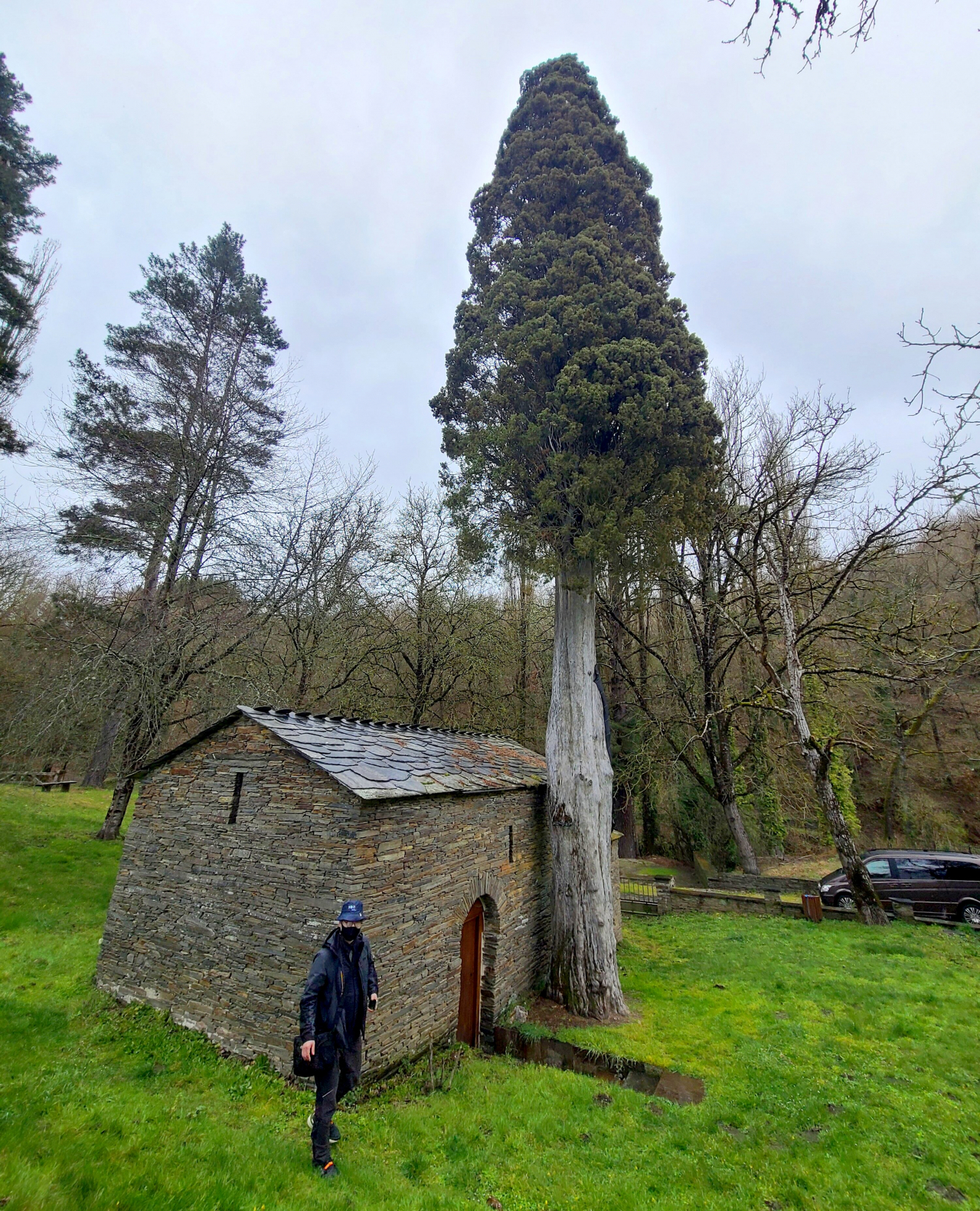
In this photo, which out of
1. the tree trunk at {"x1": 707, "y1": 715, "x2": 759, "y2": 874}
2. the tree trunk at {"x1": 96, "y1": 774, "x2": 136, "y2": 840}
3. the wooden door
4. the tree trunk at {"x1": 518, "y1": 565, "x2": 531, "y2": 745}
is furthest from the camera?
the tree trunk at {"x1": 518, "y1": 565, "x2": 531, "y2": 745}

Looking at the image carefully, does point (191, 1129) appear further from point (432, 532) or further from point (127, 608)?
point (432, 532)

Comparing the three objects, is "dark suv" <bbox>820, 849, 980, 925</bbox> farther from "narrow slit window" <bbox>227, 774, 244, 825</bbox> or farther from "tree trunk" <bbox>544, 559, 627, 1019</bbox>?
"narrow slit window" <bbox>227, 774, 244, 825</bbox>

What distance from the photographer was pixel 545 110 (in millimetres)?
10602

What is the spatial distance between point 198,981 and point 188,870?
1.22 m

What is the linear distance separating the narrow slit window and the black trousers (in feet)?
9.78

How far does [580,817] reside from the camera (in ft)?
28.9

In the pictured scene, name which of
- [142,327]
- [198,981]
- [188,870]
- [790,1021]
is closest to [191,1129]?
[198,981]

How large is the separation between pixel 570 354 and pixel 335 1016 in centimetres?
948

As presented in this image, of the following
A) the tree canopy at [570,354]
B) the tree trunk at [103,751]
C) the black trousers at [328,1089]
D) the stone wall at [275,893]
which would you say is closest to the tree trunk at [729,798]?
the tree canopy at [570,354]

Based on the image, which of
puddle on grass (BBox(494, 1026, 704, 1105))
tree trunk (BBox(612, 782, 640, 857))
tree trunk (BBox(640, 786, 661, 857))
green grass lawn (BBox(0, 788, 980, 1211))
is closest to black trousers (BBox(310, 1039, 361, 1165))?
green grass lawn (BBox(0, 788, 980, 1211))

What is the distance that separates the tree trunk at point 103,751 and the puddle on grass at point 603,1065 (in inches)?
368

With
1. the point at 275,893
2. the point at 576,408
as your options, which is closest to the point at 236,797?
the point at 275,893

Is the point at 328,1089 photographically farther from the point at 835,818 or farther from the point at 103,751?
the point at 103,751

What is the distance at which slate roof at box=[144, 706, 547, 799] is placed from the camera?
19.4 feet
